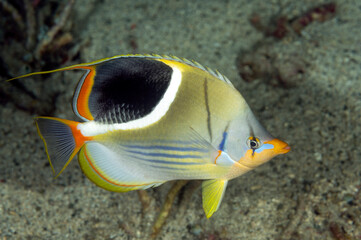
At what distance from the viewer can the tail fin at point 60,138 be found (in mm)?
1545

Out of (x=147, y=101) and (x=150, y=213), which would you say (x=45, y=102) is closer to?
(x=150, y=213)

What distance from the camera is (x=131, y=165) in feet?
5.27

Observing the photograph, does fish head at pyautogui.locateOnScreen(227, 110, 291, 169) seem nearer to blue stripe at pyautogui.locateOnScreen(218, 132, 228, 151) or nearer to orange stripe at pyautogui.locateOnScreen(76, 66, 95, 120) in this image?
blue stripe at pyautogui.locateOnScreen(218, 132, 228, 151)

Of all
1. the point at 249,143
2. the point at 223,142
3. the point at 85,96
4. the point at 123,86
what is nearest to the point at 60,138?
the point at 85,96

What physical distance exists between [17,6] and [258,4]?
3.25 metres

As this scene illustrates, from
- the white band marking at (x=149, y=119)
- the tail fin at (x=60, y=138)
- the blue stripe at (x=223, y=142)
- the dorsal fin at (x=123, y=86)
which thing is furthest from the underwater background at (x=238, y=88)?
the blue stripe at (x=223, y=142)

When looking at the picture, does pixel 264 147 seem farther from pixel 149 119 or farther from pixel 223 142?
pixel 149 119

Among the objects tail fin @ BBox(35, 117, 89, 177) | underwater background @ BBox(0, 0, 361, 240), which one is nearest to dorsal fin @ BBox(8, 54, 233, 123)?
tail fin @ BBox(35, 117, 89, 177)

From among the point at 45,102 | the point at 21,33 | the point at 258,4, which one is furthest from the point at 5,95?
the point at 258,4

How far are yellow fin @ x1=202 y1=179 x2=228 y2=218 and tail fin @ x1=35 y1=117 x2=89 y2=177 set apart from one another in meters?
0.69

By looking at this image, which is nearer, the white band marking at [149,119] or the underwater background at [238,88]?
the white band marking at [149,119]

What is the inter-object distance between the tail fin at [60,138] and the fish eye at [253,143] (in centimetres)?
81

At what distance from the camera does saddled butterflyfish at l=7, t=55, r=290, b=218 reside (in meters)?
1.49

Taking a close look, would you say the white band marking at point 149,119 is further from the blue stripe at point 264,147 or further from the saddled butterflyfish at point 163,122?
the blue stripe at point 264,147
